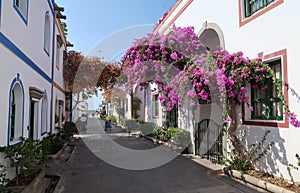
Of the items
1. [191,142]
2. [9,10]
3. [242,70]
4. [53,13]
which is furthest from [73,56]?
[242,70]

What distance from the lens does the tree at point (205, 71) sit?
5.94 m

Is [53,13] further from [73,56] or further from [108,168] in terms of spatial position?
[108,168]

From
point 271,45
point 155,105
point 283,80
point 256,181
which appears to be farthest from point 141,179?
point 155,105

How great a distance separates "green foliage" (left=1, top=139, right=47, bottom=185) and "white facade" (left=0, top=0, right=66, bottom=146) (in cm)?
32

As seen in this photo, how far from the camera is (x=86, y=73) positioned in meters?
17.0

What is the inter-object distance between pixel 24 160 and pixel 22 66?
8.31ft

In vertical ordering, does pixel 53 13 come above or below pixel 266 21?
above

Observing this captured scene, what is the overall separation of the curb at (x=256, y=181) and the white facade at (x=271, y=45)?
55 centimetres

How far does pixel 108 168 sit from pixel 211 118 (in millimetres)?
4434

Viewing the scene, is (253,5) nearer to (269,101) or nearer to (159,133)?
(269,101)

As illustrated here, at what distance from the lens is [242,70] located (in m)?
5.94

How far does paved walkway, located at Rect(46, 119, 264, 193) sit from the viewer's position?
548cm

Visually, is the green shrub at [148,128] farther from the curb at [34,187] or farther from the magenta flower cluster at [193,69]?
the curb at [34,187]

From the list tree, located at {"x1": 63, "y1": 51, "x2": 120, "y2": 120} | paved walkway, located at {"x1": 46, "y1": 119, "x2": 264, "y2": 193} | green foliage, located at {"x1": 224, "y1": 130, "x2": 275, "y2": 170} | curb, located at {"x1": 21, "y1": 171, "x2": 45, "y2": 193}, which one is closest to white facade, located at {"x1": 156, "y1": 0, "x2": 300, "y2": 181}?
green foliage, located at {"x1": 224, "y1": 130, "x2": 275, "y2": 170}
